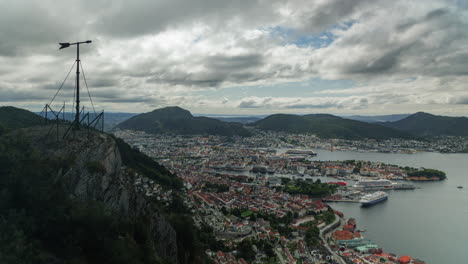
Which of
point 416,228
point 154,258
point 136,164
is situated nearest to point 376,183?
point 416,228

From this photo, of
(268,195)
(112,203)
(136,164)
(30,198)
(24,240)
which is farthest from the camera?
(136,164)

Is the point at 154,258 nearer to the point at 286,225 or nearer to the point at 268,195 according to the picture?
the point at 286,225

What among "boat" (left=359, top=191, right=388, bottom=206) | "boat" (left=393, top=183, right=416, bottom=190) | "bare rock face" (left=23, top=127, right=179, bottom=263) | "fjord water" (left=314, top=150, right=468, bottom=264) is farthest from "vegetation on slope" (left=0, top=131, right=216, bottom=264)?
"boat" (left=393, top=183, right=416, bottom=190)

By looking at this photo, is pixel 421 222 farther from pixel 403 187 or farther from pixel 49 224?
pixel 49 224

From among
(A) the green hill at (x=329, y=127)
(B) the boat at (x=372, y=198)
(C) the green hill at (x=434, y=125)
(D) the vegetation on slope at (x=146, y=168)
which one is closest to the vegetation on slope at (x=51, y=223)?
(D) the vegetation on slope at (x=146, y=168)

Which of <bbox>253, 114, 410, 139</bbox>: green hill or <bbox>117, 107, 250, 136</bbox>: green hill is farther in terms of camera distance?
<bbox>117, 107, 250, 136</bbox>: green hill

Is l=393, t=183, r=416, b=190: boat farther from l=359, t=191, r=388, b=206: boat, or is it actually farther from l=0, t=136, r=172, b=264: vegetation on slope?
l=0, t=136, r=172, b=264: vegetation on slope

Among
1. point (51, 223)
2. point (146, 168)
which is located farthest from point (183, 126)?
point (51, 223)
